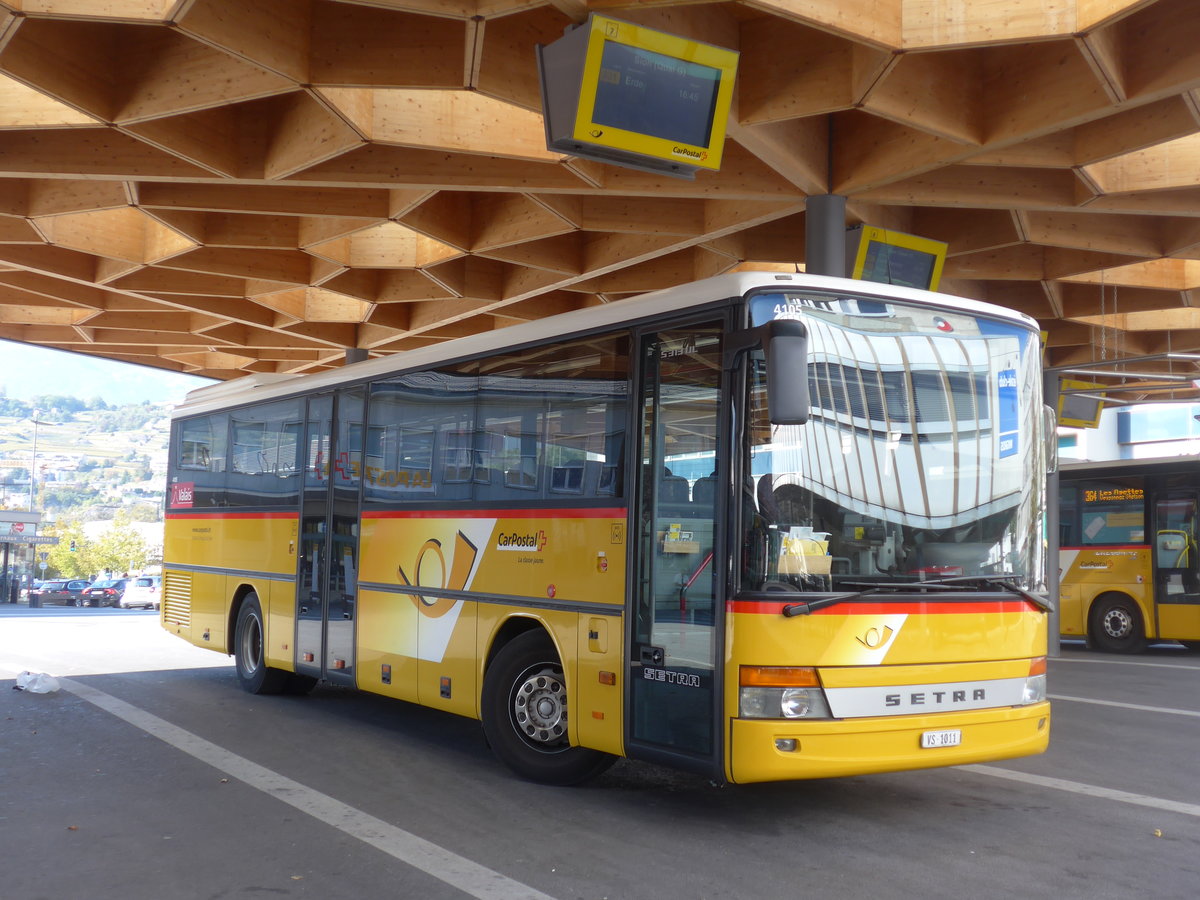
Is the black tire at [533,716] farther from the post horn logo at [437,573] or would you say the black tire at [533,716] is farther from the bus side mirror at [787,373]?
the bus side mirror at [787,373]

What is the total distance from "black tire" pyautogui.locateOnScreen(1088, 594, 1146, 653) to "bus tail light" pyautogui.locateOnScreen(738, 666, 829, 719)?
15.2 meters

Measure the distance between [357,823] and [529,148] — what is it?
6.21m

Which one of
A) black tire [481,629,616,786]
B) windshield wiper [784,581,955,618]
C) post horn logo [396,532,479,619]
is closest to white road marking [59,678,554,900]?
black tire [481,629,616,786]

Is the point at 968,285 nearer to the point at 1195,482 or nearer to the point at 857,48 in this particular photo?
the point at 1195,482

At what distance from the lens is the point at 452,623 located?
8.93m

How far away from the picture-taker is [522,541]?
8.16 meters

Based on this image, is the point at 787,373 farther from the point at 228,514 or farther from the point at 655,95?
the point at 228,514

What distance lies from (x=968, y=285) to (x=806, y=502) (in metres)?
11.5

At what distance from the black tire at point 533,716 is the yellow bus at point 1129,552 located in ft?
47.1

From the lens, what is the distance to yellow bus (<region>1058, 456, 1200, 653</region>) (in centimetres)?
1866

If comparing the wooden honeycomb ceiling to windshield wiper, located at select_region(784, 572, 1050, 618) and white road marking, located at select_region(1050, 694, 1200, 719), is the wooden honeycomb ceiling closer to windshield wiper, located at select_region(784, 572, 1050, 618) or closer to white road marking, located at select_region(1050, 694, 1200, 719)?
windshield wiper, located at select_region(784, 572, 1050, 618)

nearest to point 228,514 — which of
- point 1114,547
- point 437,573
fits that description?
point 437,573

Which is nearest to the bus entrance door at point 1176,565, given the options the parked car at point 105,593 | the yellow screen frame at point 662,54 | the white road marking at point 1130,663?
the white road marking at point 1130,663

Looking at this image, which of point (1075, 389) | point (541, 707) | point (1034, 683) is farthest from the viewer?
point (1075, 389)
